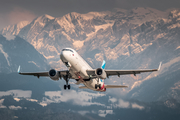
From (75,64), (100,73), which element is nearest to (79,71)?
(75,64)

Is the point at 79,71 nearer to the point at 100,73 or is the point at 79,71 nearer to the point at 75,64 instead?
the point at 75,64

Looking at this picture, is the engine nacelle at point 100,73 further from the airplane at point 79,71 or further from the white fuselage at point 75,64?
the white fuselage at point 75,64

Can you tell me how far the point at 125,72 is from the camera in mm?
61281

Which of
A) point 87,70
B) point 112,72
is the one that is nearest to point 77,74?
point 87,70

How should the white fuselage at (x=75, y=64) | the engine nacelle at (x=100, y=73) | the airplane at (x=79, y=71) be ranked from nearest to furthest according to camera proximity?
the white fuselage at (x=75, y=64) → the airplane at (x=79, y=71) → the engine nacelle at (x=100, y=73)

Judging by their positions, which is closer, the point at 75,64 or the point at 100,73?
the point at 75,64

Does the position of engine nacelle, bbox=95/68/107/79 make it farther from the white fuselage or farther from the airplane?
the white fuselage

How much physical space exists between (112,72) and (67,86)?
409 inches

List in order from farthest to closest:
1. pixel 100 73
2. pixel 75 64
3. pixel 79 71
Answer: pixel 100 73 → pixel 79 71 → pixel 75 64

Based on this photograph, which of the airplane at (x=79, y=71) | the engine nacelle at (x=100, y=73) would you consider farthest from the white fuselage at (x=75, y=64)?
the engine nacelle at (x=100, y=73)

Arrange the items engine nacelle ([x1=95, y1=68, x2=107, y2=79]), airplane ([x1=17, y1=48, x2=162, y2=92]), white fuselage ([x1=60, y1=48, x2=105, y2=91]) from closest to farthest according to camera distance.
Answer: white fuselage ([x1=60, y1=48, x2=105, y2=91]) → airplane ([x1=17, y1=48, x2=162, y2=92]) → engine nacelle ([x1=95, y1=68, x2=107, y2=79])

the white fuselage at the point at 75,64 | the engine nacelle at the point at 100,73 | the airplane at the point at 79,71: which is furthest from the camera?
the engine nacelle at the point at 100,73

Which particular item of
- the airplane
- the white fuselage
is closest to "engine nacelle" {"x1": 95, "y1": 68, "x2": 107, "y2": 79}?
the airplane

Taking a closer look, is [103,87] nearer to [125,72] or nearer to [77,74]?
[125,72]
